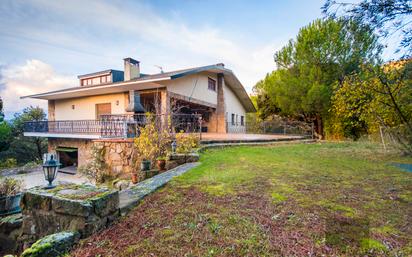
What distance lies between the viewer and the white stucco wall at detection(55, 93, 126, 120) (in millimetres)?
11953

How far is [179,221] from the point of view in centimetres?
213

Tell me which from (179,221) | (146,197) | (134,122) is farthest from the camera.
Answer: (134,122)

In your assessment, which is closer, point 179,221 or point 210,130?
point 179,221

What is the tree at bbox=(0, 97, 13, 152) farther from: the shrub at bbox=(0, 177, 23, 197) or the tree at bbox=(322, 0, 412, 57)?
the tree at bbox=(322, 0, 412, 57)

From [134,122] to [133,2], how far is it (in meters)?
4.73

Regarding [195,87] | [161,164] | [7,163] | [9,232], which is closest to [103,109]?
[195,87]

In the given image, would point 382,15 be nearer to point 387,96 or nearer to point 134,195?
point 387,96

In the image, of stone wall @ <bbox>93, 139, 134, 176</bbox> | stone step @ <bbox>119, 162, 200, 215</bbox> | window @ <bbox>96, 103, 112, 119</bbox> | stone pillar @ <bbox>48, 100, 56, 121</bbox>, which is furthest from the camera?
stone pillar @ <bbox>48, 100, 56, 121</bbox>

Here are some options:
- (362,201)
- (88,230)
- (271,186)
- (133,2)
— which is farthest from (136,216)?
(133,2)

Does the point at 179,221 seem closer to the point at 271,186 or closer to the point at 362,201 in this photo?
the point at 271,186

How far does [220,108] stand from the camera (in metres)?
16.0

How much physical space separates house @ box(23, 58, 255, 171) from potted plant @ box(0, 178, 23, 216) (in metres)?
3.13

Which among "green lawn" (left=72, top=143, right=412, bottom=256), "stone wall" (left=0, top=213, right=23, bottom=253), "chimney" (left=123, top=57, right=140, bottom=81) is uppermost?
"chimney" (left=123, top=57, right=140, bottom=81)

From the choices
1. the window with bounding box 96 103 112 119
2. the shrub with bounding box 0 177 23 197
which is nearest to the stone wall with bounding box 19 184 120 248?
the shrub with bounding box 0 177 23 197
